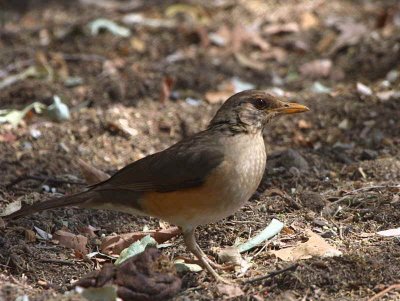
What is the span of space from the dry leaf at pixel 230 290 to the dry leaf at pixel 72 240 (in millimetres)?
1241

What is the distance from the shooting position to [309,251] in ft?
18.2

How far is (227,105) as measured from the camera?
19.5 feet

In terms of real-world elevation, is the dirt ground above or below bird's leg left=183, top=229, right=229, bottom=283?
below

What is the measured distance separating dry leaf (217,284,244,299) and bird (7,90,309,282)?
14 centimetres

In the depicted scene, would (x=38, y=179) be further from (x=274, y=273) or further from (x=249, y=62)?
(x=249, y=62)

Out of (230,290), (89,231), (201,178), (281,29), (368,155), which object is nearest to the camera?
(230,290)

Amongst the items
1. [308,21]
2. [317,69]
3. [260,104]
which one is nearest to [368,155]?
[260,104]

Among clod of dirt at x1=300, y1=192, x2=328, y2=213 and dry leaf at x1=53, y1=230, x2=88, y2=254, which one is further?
clod of dirt at x1=300, y1=192, x2=328, y2=213

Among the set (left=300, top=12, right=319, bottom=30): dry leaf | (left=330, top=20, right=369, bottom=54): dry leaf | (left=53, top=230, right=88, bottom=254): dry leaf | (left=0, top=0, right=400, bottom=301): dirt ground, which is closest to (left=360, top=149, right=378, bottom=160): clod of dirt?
(left=0, top=0, right=400, bottom=301): dirt ground

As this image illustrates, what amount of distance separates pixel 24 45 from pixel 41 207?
5.86 m

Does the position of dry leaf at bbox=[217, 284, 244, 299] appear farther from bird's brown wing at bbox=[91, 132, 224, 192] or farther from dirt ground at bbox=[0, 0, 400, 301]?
bird's brown wing at bbox=[91, 132, 224, 192]

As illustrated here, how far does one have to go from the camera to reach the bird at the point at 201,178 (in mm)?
5414

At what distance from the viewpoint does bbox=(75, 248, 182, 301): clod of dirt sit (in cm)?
484

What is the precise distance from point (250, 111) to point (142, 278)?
1.56 meters
